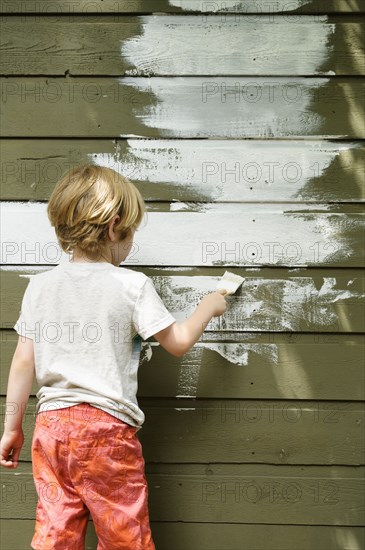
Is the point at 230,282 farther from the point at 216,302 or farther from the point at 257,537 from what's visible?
the point at 257,537

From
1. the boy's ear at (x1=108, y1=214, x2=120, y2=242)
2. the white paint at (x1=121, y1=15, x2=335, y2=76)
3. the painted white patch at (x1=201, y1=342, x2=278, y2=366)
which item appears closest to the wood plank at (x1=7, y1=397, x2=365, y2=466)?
the painted white patch at (x1=201, y1=342, x2=278, y2=366)

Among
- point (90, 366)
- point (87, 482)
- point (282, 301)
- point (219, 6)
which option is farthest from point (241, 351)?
point (219, 6)

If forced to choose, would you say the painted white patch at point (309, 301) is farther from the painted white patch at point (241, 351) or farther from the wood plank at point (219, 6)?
the wood plank at point (219, 6)

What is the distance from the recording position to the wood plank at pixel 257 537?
2395 mm

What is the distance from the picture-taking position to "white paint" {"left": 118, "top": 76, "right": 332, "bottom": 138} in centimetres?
238

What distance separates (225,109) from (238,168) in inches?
8.8

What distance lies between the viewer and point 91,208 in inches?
78.5

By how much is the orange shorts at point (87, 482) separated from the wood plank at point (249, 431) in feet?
1.41

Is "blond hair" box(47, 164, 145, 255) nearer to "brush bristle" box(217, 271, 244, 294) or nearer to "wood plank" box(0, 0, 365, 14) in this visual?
"brush bristle" box(217, 271, 244, 294)

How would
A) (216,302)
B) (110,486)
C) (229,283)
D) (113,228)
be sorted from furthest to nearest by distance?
(229,283), (216,302), (113,228), (110,486)

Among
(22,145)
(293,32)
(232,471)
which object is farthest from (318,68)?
(232,471)

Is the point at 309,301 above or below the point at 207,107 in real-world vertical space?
below

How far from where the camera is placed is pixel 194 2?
2.38 m

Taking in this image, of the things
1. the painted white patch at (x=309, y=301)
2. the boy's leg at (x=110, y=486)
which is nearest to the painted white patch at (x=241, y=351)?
the painted white patch at (x=309, y=301)
